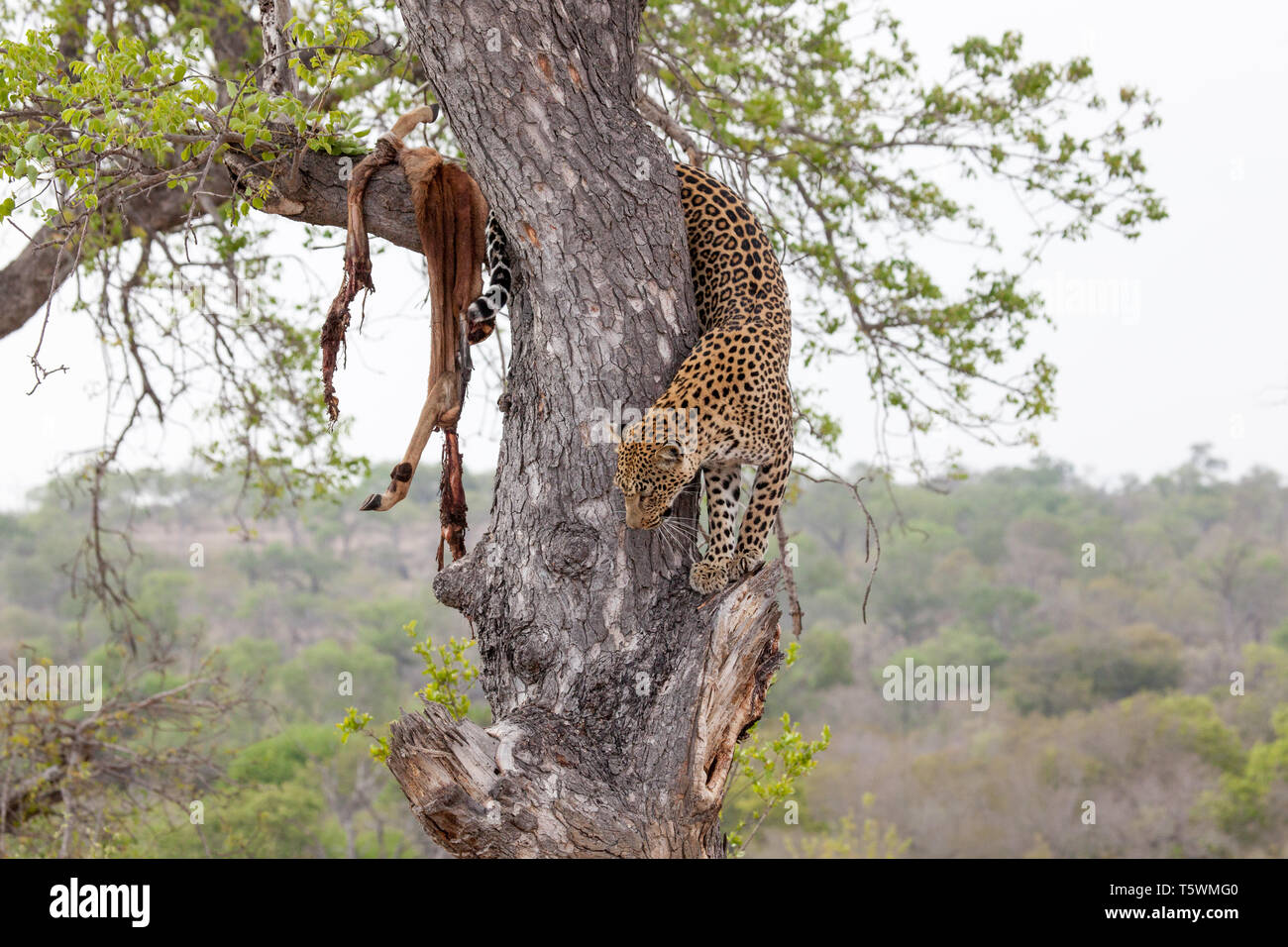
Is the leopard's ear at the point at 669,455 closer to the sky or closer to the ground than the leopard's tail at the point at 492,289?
closer to the ground

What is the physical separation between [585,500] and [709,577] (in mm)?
477

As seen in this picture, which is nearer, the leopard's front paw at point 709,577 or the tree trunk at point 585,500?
the tree trunk at point 585,500

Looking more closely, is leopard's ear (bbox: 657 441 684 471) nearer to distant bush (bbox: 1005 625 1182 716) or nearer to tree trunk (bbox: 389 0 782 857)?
tree trunk (bbox: 389 0 782 857)

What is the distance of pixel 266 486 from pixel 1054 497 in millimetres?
42763

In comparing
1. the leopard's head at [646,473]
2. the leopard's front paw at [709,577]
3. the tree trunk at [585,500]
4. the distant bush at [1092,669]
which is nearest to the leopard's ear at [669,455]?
the leopard's head at [646,473]

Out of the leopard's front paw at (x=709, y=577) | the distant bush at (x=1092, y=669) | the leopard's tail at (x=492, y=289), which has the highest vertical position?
the leopard's tail at (x=492, y=289)

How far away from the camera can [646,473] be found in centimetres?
364

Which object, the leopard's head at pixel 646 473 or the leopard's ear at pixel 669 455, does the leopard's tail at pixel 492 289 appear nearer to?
the leopard's head at pixel 646 473

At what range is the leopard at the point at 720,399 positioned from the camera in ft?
12.1

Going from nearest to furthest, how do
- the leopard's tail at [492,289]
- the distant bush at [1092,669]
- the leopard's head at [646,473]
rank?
the leopard's head at [646,473]
the leopard's tail at [492,289]
the distant bush at [1092,669]

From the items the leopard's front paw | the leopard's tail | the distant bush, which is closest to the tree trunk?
the leopard's front paw

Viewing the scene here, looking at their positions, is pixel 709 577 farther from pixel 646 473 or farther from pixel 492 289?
pixel 492 289
